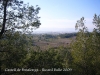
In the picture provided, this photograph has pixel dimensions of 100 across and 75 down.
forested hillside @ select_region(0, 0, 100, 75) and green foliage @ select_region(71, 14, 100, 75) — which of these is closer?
forested hillside @ select_region(0, 0, 100, 75)

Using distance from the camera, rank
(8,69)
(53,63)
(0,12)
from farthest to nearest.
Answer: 1. (53,63)
2. (8,69)
3. (0,12)

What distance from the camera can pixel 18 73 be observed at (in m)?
11.0

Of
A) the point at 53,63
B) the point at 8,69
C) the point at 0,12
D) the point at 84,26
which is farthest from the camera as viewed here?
the point at 84,26

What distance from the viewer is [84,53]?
1688cm

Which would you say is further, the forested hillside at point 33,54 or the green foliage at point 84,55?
the green foliage at point 84,55

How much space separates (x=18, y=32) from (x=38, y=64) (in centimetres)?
490

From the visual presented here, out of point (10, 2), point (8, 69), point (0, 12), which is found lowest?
point (8, 69)

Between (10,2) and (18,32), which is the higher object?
(10,2)

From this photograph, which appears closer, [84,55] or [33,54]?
[33,54]

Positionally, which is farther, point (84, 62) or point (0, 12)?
point (84, 62)

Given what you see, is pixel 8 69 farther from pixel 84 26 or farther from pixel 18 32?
pixel 84 26

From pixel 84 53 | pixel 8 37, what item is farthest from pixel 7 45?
pixel 84 53

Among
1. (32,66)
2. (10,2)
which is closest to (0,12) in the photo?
(10,2)

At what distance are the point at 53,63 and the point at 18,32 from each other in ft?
23.2
